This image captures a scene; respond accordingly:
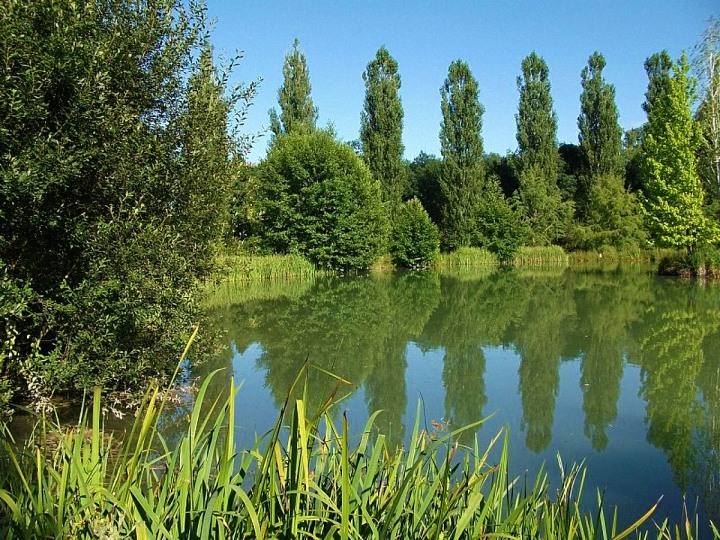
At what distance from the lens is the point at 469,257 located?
29844 mm

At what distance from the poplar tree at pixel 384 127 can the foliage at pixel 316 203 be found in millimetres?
4926

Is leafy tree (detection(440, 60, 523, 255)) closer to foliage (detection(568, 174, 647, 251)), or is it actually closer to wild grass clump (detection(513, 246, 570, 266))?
wild grass clump (detection(513, 246, 570, 266))

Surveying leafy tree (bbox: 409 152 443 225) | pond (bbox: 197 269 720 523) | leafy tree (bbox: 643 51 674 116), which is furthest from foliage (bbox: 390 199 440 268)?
leafy tree (bbox: 643 51 674 116)

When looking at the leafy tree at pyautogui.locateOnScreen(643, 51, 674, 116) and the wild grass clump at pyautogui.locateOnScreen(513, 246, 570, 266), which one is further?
the leafy tree at pyautogui.locateOnScreen(643, 51, 674, 116)

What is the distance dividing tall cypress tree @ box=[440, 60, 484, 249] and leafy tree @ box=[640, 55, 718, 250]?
38.0 feet

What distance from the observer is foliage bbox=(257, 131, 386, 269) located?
23609 millimetres

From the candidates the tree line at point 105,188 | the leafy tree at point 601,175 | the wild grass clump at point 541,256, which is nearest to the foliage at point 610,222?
the leafy tree at point 601,175

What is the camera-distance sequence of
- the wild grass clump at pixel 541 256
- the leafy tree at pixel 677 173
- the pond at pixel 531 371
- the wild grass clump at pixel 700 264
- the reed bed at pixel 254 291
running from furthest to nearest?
1. the wild grass clump at pixel 541 256
2. the leafy tree at pixel 677 173
3. the wild grass clump at pixel 700 264
4. the reed bed at pixel 254 291
5. the pond at pixel 531 371

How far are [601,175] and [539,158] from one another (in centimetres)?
332

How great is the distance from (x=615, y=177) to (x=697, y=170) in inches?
445

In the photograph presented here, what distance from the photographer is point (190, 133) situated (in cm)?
548

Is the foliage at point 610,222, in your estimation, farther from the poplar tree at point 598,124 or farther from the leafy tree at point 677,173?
the leafy tree at point 677,173

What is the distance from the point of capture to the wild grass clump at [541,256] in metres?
30.2

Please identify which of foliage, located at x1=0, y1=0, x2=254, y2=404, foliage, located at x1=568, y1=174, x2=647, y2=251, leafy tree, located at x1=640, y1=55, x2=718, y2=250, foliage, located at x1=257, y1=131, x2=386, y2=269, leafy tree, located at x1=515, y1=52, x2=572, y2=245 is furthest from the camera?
leafy tree, located at x1=515, y1=52, x2=572, y2=245
